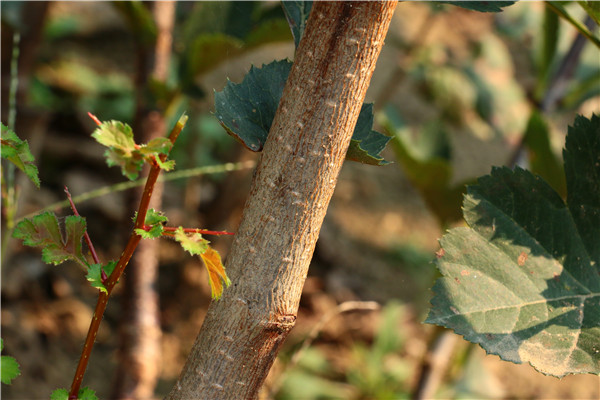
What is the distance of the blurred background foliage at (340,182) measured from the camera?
944 mm

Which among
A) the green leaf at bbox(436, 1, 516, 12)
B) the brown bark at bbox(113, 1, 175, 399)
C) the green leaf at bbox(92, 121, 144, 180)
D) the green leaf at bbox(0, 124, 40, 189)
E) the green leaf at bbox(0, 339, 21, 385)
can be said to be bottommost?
the brown bark at bbox(113, 1, 175, 399)

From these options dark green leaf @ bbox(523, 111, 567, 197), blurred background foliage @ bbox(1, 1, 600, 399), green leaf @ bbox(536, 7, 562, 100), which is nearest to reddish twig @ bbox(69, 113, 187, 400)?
blurred background foliage @ bbox(1, 1, 600, 399)

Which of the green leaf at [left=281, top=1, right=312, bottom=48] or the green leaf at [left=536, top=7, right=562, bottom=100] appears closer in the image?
the green leaf at [left=281, top=1, right=312, bottom=48]

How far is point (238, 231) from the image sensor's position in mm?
350

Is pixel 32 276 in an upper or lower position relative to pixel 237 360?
lower

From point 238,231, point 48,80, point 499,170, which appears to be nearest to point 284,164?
point 238,231

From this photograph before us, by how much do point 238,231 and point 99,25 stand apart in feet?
9.40

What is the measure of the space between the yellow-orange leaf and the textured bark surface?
0.02 metres

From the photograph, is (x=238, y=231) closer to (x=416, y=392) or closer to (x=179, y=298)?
(x=416, y=392)

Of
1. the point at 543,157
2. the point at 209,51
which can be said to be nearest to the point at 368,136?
the point at 543,157

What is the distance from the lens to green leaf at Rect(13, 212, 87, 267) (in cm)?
34

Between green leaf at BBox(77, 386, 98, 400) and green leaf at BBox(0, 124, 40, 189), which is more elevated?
green leaf at BBox(0, 124, 40, 189)

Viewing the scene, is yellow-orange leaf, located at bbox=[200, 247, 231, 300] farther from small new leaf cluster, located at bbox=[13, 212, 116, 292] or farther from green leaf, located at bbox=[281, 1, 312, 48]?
green leaf, located at bbox=[281, 1, 312, 48]

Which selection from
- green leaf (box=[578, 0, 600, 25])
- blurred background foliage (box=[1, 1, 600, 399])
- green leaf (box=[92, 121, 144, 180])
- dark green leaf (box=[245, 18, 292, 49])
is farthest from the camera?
blurred background foliage (box=[1, 1, 600, 399])
